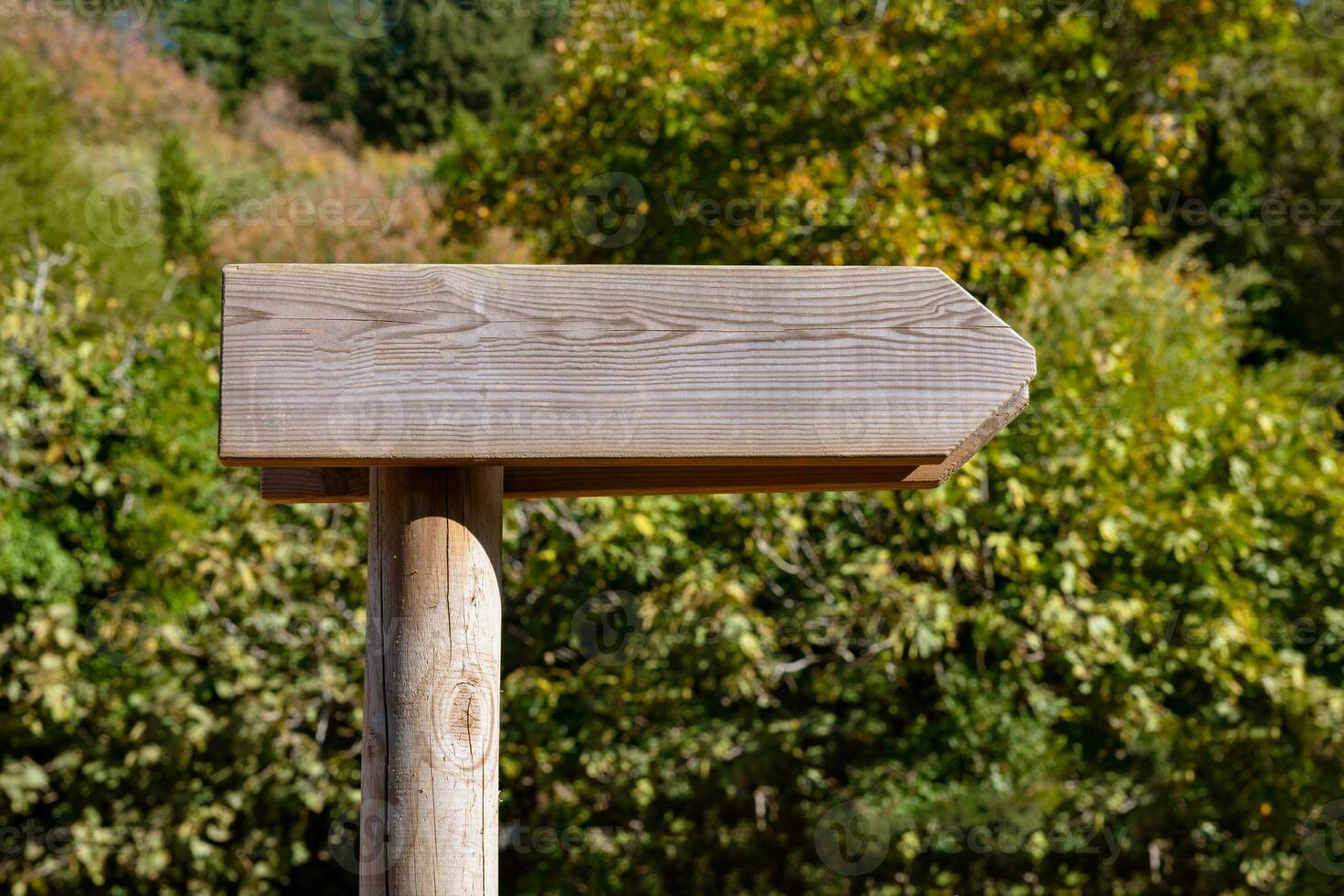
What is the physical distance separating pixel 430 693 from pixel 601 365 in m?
0.36

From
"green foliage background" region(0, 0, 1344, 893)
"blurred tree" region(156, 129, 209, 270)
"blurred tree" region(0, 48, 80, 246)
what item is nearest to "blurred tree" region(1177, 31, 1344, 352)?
"green foliage background" region(0, 0, 1344, 893)

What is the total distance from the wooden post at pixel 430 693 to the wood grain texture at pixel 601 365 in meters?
0.14

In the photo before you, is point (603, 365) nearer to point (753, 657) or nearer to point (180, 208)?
point (753, 657)

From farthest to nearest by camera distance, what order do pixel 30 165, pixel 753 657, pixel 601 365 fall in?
1. pixel 30 165
2. pixel 753 657
3. pixel 601 365

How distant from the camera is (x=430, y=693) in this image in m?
1.18

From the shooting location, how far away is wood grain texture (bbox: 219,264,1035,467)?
3.48 ft

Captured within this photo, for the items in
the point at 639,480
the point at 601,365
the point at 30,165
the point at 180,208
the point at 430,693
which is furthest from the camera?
the point at 180,208

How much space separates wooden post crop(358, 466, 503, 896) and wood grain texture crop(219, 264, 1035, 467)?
0.45 ft

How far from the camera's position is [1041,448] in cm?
378

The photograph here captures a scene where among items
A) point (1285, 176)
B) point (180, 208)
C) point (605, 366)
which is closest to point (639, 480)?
point (605, 366)

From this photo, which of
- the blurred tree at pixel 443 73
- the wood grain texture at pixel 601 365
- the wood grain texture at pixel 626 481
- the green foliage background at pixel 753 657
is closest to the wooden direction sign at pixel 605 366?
the wood grain texture at pixel 601 365

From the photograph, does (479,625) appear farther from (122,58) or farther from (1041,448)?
(122,58)

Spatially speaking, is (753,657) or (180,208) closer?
(753,657)

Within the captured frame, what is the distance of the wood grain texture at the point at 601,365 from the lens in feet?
3.48
